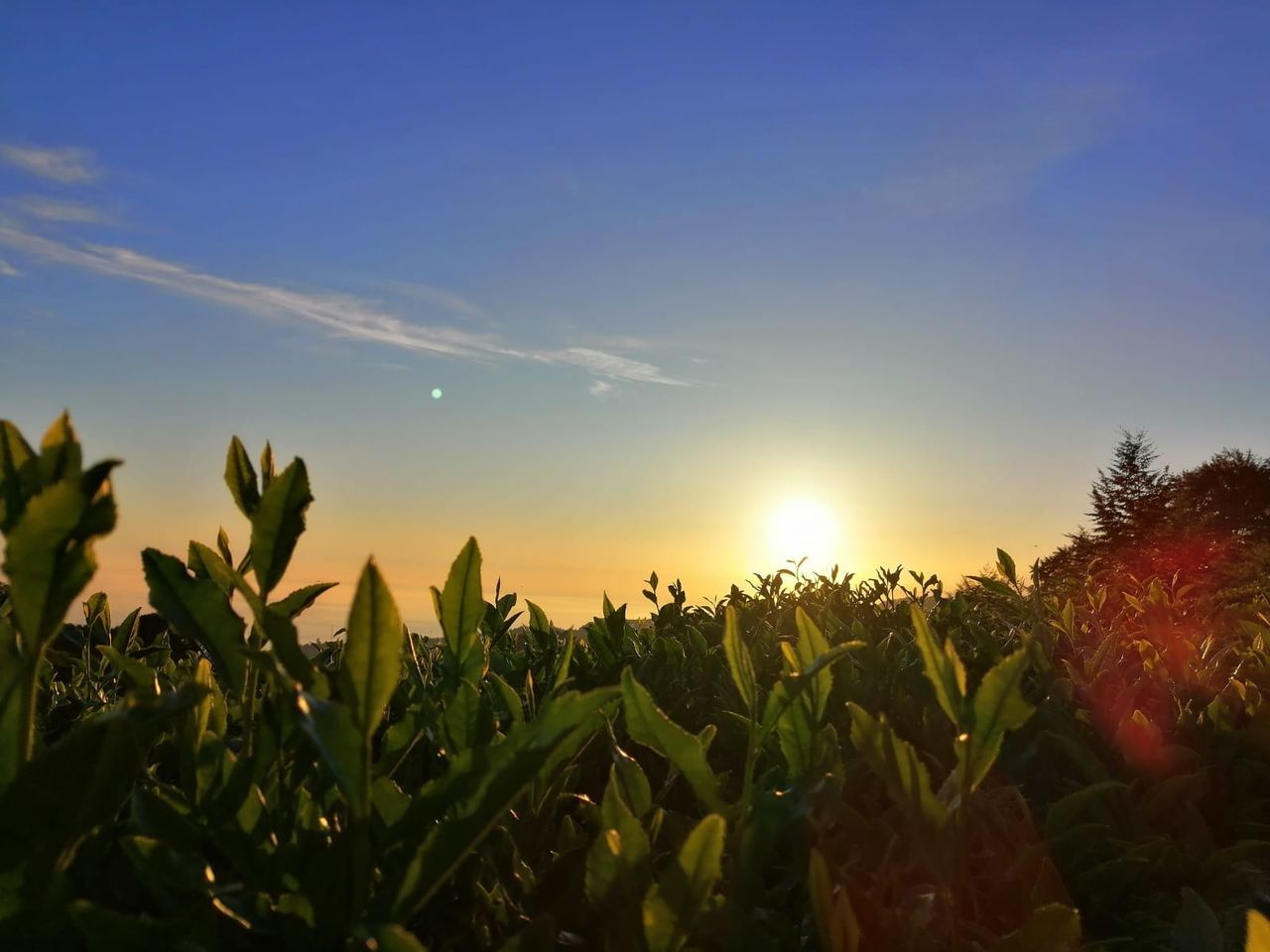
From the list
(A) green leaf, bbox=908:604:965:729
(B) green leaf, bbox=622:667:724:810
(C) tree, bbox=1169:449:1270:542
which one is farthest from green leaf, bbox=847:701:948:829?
(C) tree, bbox=1169:449:1270:542

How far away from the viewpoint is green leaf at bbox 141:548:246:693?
1.67 metres

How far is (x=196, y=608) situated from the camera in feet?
5.52

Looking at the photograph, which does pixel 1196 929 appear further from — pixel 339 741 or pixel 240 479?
pixel 240 479

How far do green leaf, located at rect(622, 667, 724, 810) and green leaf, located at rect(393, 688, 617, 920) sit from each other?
0.23m

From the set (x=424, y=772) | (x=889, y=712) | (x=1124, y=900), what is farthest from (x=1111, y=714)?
(x=424, y=772)

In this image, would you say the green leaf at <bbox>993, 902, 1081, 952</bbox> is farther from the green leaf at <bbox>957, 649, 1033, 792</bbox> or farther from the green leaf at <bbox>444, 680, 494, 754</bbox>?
the green leaf at <bbox>444, 680, 494, 754</bbox>

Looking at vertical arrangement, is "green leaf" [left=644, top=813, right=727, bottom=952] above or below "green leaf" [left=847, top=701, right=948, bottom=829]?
below

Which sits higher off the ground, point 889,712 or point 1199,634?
point 1199,634

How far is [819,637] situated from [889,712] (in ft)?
4.90

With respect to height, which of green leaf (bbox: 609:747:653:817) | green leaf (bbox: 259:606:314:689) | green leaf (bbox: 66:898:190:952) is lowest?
green leaf (bbox: 66:898:190:952)

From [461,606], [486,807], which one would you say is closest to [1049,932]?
[486,807]

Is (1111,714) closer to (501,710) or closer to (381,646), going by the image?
(501,710)

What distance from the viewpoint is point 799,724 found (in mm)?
1785

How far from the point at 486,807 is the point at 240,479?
Result: 666 millimetres
